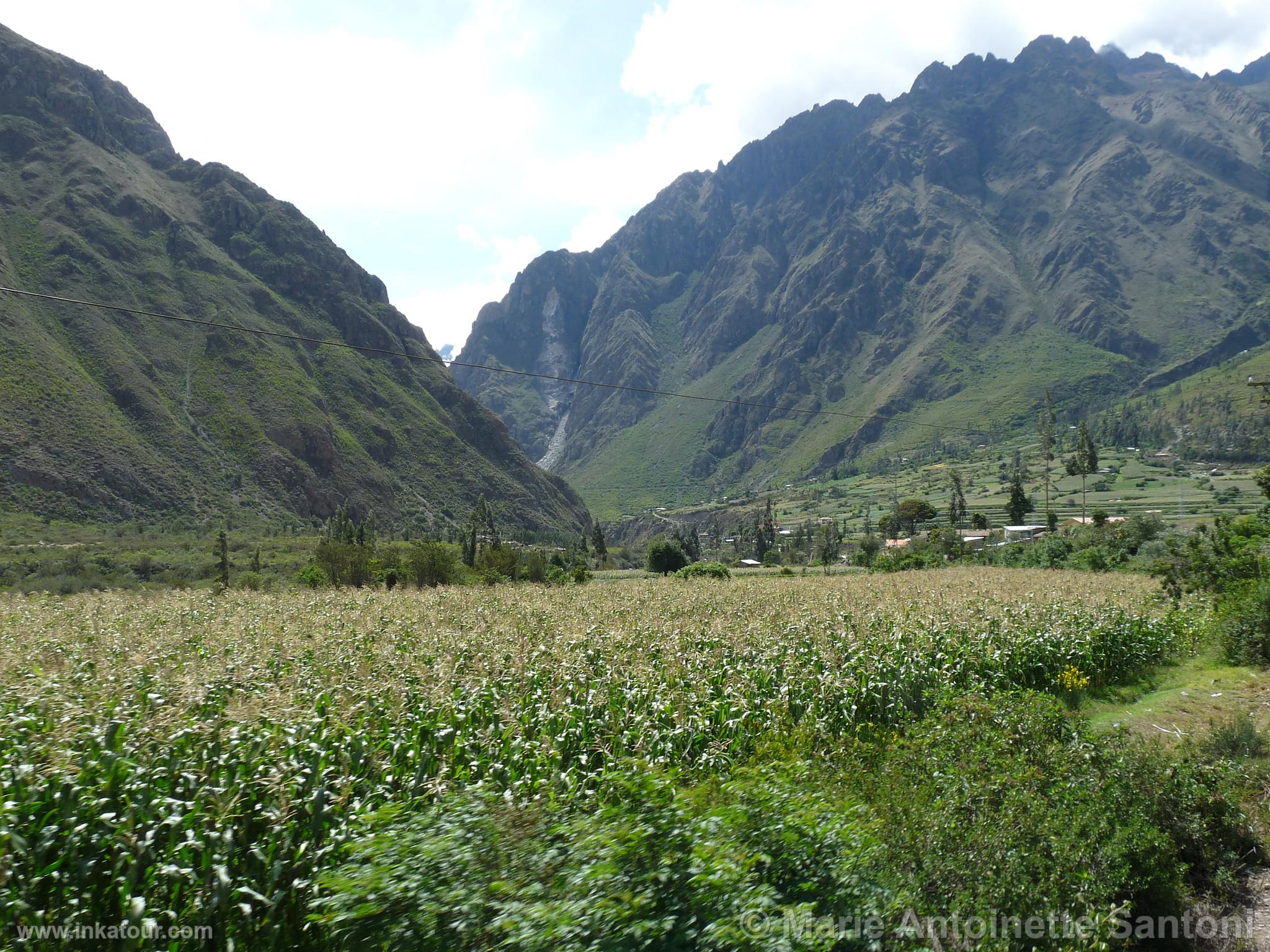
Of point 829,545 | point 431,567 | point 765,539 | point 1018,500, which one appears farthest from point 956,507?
point 431,567

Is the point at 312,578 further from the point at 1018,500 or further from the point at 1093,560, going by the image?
the point at 1018,500

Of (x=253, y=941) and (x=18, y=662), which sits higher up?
(x=18, y=662)

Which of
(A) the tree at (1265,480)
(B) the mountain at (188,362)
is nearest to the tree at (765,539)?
(B) the mountain at (188,362)

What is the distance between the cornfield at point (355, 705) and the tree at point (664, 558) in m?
48.7

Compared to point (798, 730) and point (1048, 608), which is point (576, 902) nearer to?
point (798, 730)

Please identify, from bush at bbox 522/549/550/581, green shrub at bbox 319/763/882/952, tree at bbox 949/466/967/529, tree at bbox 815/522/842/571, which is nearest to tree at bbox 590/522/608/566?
tree at bbox 815/522/842/571

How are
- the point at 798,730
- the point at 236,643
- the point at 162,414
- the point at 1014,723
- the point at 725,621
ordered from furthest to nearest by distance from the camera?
1. the point at 162,414
2. the point at 725,621
3. the point at 236,643
4. the point at 798,730
5. the point at 1014,723

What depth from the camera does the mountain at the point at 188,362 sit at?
252 feet

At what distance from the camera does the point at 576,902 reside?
143 inches

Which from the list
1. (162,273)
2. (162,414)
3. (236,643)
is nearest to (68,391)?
(162,414)

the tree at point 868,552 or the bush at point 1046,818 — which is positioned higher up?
the bush at point 1046,818

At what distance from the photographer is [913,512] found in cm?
8412

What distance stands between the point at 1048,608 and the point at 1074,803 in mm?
12240

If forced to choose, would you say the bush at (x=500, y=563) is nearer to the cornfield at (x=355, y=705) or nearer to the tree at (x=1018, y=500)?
the cornfield at (x=355, y=705)
